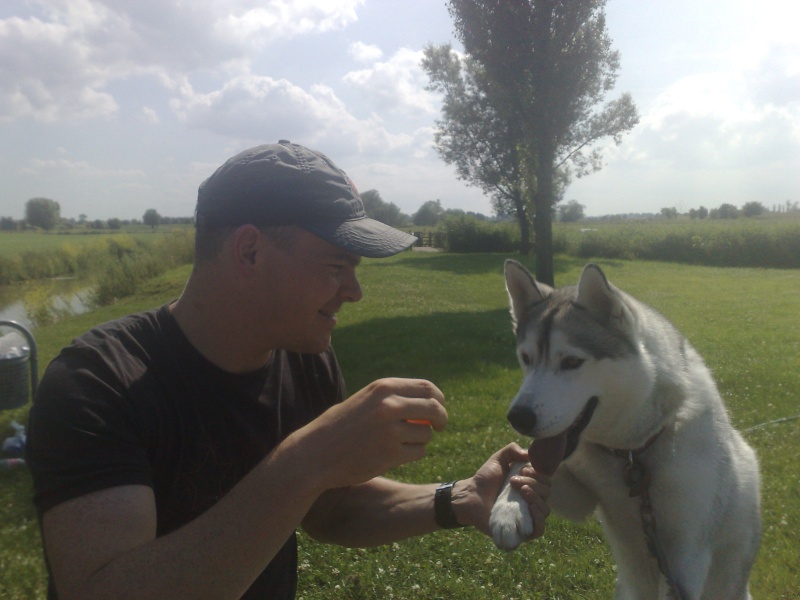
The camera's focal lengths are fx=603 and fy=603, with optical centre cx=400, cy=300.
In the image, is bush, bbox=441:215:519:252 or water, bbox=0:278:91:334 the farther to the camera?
bush, bbox=441:215:519:252

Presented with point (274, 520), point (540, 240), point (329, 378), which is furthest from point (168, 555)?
point (540, 240)

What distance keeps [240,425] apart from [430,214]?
3816 cm

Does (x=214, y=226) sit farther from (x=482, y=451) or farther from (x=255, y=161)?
(x=482, y=451)

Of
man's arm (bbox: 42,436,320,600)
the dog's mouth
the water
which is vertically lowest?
the water

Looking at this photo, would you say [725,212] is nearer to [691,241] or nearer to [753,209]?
[753,209]

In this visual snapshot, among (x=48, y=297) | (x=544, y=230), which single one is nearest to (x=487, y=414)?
(x=544, y=230)

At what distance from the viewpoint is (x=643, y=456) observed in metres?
2.50

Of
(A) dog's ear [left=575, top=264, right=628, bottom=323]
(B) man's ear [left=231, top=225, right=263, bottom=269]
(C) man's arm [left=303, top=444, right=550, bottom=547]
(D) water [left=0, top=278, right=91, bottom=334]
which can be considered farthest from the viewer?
(D) water [left=0, top=278, right=91, bottom=334]

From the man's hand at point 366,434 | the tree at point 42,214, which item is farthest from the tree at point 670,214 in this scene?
the tree at point 42,214

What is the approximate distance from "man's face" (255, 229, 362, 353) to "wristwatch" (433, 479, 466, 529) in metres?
0.83

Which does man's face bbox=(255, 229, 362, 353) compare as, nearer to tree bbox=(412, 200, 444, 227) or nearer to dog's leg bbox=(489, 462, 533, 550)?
dog's leg bbox=(489, 462, 533, 550)

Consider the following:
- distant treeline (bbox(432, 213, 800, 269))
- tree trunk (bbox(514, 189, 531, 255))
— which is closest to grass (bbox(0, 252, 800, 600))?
distant treeline (bbox(432, 213, 800, 269))

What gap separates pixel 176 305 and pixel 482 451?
4.78m

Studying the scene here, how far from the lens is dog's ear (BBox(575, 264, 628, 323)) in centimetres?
292
